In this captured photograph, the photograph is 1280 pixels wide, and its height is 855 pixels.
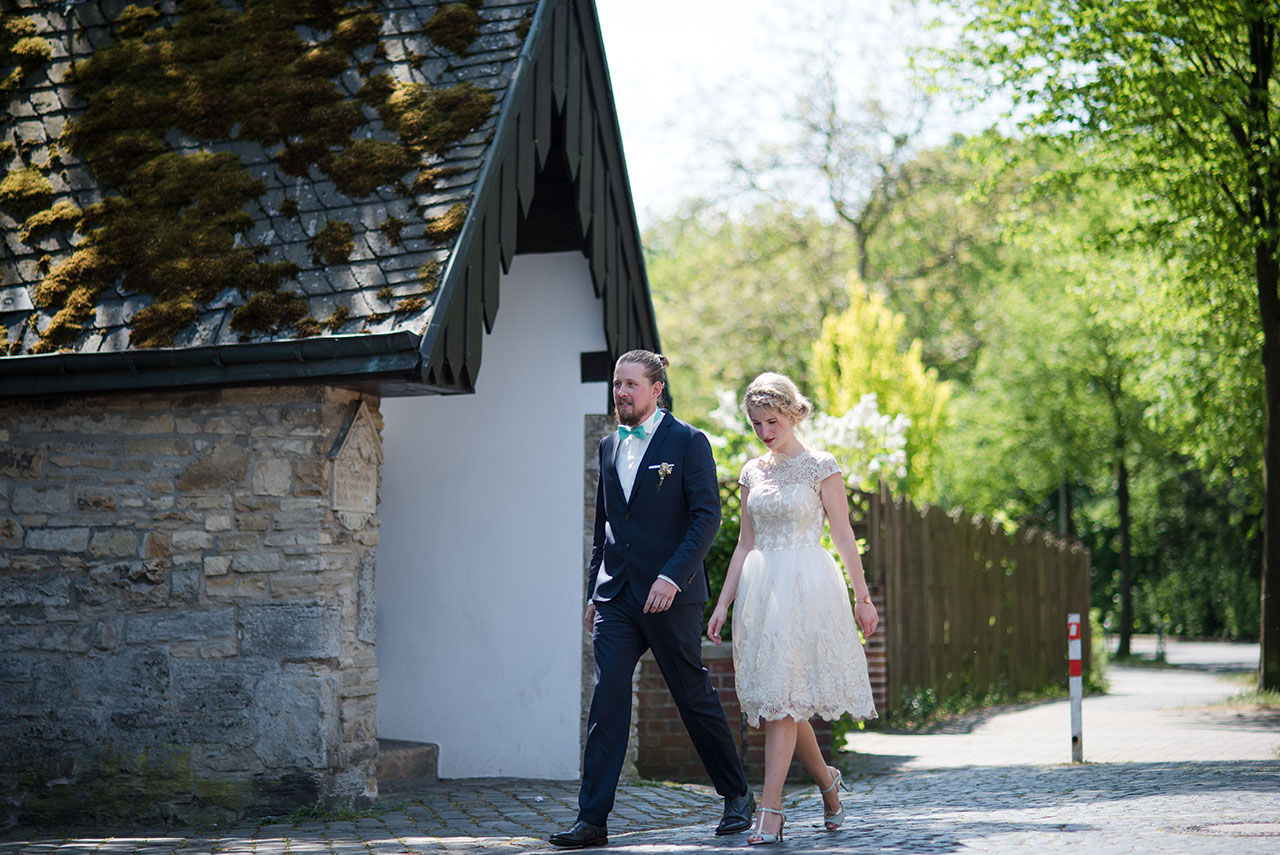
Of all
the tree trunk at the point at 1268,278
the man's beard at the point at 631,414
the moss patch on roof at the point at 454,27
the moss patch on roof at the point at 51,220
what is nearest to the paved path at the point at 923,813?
the man's beard at the point at 631,414

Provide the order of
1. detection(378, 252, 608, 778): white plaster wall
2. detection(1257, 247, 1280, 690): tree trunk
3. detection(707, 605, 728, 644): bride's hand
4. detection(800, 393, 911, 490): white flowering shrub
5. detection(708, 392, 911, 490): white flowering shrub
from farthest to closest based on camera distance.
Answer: detection(800, 393, 911, 490): white flowering shrub < detection(708, 392, 911, 490): white flowering shrub < detection(1257, 247, 1280, 690): tree trunk < detection(378, 252, 608, 778): white plaster wall < detection(707, 605, 728, 644): bride's hand

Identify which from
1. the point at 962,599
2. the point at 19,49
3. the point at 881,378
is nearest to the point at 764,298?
the point at 881,378

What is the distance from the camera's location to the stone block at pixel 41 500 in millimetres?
7348

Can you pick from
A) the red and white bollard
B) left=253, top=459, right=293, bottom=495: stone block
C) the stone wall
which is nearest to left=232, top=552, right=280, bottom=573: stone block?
the stone wall

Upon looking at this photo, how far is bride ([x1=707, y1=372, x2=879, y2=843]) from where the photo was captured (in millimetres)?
6008

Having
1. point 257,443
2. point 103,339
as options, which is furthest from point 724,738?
point 103,339

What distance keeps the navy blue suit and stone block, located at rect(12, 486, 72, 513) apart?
3.10m

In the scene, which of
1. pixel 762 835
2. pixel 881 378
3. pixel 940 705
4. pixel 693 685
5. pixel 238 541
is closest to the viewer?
pixel 762 835

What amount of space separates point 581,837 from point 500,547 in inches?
144

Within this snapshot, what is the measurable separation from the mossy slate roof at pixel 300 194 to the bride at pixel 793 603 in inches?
71.3

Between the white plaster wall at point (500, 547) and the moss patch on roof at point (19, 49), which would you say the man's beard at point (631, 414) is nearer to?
the white plaster wall at point (500, 547)

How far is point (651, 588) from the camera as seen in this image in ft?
19.2

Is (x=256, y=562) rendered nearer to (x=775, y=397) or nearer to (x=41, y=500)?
(x=41, y=500)

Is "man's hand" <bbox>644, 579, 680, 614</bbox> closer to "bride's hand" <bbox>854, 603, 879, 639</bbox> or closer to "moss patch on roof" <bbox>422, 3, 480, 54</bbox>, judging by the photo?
"bride's hand" <bbox>854, 603, 879, 639</bbox>
